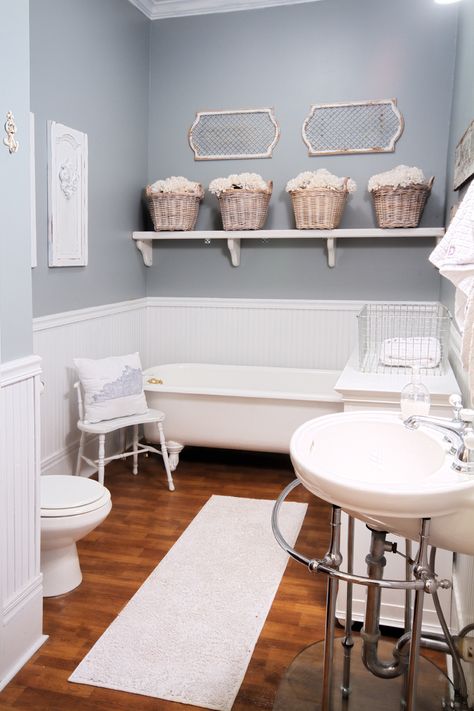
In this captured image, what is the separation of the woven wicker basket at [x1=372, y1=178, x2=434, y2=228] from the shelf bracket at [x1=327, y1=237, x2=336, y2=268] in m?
0.35

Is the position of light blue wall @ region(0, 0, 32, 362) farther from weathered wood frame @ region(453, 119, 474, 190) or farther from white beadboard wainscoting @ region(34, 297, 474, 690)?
weathered wood frame @ region(453, 119, 474, 190)

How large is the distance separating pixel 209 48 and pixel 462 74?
1.82 m

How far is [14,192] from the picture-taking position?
2012 mm

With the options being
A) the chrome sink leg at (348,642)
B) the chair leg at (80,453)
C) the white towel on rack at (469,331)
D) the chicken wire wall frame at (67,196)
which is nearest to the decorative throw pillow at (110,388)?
the chair leg at (80,453)

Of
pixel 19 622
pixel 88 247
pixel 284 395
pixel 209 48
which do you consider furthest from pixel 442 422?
pixel 209 48

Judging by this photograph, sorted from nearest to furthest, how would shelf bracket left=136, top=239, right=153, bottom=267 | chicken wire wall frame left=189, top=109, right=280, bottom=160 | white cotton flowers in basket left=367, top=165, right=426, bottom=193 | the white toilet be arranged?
the white toilet < white cotton flowers in basket left=367, top=165, right=426, bottom=193 < chicken wire wall frame left=189, top=109, right=280, bottom=160 < shelf bracket left=136, top=239, right=153, bottom=267

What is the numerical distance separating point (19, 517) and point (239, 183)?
8.95 feet

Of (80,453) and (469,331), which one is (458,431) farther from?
(80,453)

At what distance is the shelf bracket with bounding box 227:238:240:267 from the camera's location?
4484mm

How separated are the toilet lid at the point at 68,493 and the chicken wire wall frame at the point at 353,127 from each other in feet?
9.07

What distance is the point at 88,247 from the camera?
3875 mm

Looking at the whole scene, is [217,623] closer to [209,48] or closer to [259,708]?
[259,708]

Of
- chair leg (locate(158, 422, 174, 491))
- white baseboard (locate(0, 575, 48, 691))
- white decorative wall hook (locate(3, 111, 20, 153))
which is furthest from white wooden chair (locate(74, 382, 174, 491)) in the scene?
white decorative wall hook (locate(3, 111, 20, 153))

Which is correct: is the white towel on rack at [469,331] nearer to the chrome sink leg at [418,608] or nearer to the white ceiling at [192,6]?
the chrome sink leg at [418,608]
